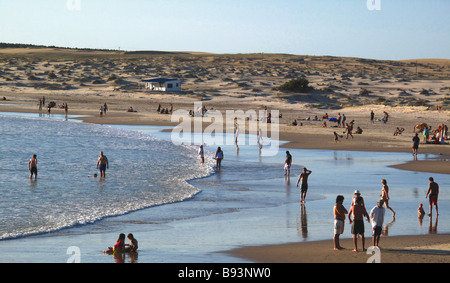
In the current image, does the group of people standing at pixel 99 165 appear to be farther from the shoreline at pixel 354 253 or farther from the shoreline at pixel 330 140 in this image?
the shoreline at pixel 330 140

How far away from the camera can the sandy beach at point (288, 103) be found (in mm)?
14948

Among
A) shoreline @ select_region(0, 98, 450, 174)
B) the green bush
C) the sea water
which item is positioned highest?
the green bush

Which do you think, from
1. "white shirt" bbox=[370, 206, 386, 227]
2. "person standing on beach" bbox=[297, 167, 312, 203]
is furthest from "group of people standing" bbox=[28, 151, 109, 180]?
"white shirt" bbox=[370, 206, 386, 227]

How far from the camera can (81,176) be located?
27.9 meters

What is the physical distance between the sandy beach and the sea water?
7.00 meters

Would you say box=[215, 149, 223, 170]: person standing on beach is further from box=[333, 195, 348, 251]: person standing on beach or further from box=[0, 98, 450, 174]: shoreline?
box=[333, 195, 348, 251]: person standing on beach

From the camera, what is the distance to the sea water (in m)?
19.8

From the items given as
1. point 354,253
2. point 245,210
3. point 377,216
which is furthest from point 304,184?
point 354,253

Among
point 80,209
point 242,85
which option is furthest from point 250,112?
point 80,209

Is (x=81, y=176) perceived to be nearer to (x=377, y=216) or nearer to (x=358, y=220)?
(x=358, y=220)

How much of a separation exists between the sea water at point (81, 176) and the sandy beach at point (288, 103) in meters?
7.00

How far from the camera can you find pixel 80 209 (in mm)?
20438

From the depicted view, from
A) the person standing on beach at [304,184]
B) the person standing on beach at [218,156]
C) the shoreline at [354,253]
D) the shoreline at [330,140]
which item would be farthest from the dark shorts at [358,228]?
the shoreline at [330,140]

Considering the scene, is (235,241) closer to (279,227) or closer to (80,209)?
(279,227)
